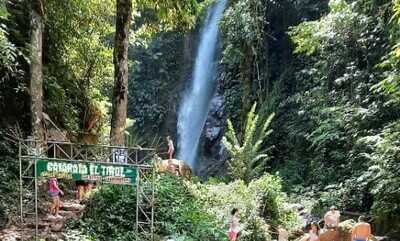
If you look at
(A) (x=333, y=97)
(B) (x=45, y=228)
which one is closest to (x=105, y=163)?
(B) (x=45, y=228)

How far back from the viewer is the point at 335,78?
17.1m

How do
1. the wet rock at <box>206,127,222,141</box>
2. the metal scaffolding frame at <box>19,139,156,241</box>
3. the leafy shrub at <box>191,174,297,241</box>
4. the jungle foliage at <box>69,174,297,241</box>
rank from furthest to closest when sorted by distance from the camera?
1. the wet rock at <box>206,127,222,141</box>
2. the leafy shrub at <box>191,174,297,241</box>
3. the jungle foliage at <box>69,174,297,241</box>
4. the metal scaffolding frame at <box>19,139,156,241</box>

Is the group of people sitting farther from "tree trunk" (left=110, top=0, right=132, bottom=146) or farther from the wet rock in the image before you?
the wet rock

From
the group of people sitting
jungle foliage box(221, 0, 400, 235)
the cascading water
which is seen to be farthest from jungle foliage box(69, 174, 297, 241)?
the cascading water

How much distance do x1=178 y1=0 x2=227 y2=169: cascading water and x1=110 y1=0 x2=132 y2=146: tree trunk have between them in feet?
47.1

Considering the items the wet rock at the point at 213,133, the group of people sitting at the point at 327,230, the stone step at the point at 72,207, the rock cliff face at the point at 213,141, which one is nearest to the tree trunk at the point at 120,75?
the stone step at the point at 72,207

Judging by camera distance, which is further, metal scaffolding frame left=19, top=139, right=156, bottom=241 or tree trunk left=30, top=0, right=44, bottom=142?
tree trunk left=30, top=0, right=44, bottom=142

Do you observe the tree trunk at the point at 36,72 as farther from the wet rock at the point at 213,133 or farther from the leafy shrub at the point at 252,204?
the wet rock at the point at 213,133

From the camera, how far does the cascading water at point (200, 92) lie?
26.4 m

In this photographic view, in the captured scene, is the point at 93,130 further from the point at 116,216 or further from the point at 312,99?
the point at 312,99

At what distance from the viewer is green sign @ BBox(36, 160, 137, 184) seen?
8.27 metres

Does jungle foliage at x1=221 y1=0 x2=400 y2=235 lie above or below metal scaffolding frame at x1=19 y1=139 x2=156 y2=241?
above

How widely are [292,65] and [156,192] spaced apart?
13167mm

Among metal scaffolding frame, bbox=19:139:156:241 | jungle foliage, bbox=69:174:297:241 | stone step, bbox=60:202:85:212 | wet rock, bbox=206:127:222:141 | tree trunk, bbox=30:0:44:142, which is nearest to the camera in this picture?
metal scaffolding frame, bbox=19:139:156:241
